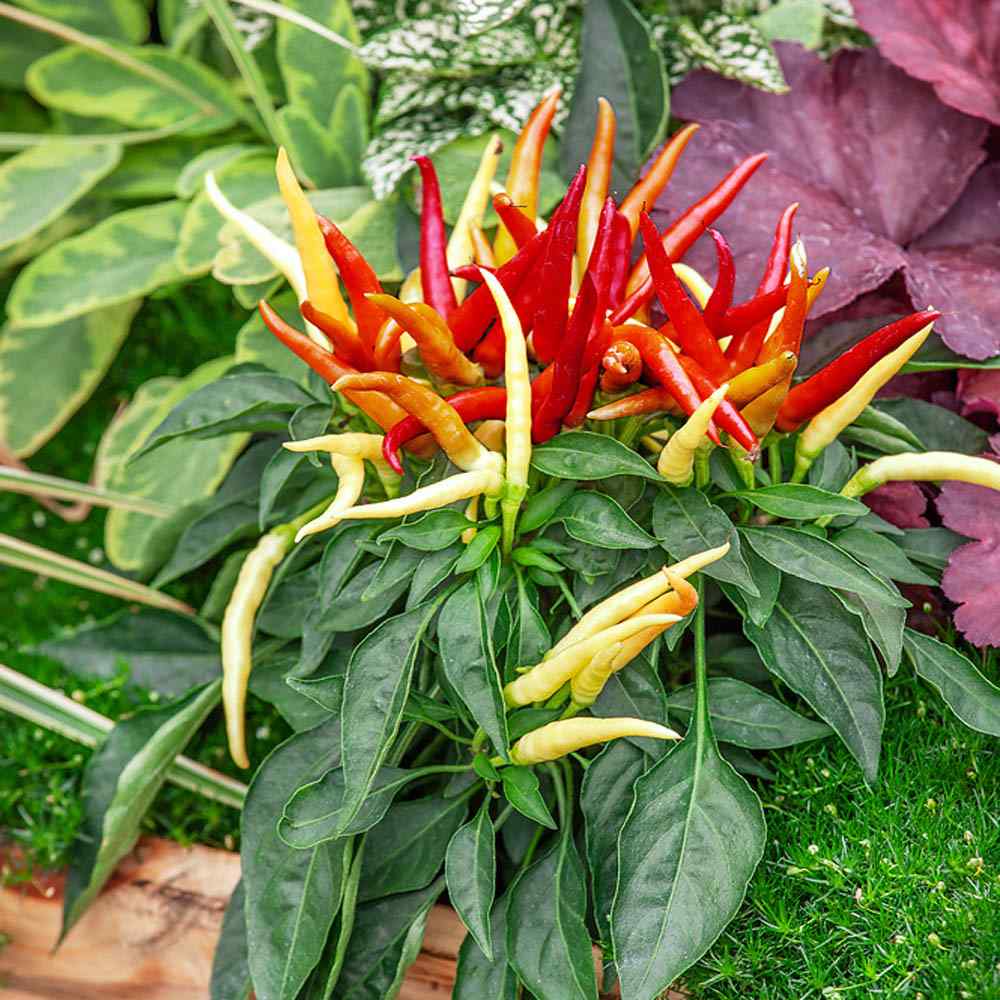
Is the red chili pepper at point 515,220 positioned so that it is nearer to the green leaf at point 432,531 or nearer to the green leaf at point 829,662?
the green leaf at point 432,531

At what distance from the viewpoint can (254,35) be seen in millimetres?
1627

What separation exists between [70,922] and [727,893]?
2.30 feet

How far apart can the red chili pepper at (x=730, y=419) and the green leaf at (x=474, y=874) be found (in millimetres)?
366

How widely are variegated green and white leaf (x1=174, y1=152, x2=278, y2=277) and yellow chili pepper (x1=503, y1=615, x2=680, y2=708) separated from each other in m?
0.76

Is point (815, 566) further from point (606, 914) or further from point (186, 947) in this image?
point (186, 947)

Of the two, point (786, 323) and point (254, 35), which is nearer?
point (786, 323)

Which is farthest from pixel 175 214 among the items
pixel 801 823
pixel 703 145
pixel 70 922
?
pixel 801 823

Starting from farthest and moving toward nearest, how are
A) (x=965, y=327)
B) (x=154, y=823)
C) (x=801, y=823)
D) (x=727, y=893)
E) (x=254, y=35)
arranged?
(x=254, y=35) → (x=154, y=823) → (x=965, y=327) → (x=801, y=823) → (x=727, y=893)

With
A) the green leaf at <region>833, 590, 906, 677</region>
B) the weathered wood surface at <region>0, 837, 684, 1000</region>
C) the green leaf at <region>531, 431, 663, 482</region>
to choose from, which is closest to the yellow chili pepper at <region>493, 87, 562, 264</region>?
the green leaf at <region>531, 431, 663, 482</region>

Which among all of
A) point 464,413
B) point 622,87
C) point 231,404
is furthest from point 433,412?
point 622,87

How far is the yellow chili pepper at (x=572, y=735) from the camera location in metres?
0.84

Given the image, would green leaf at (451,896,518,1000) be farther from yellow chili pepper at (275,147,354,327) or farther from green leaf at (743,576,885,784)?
yellow chili pepper at (275,147,354,327)

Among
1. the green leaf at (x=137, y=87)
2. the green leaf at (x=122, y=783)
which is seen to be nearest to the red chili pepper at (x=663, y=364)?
the green leaf at (x=122, y=783)

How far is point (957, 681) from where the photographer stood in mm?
966
